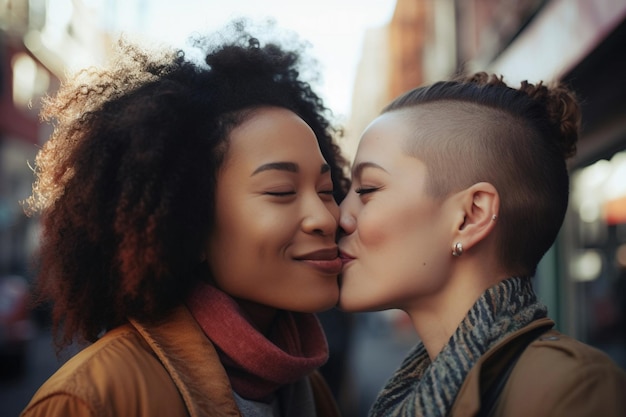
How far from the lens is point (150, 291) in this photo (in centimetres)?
201

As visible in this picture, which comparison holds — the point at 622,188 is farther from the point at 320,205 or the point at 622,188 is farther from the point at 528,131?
the point at 320,205

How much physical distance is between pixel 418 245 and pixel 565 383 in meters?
0.69

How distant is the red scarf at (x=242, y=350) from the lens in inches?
81.8

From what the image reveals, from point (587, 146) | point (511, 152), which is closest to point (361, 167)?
point (511, 152)

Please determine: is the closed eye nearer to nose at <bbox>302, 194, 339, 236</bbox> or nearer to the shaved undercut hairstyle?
nose at <bbox>302, 194, 339, 236</bbox>

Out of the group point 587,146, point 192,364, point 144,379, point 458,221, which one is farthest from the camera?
point 587,146

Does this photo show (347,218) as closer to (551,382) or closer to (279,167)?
(279,167)

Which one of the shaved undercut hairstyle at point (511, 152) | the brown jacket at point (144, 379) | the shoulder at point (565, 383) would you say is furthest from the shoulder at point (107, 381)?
the shaved undercut hairstyle at point (511, 152)

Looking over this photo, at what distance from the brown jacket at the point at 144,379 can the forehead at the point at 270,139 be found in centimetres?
61

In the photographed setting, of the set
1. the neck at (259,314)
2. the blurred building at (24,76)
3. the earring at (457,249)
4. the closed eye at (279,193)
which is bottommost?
the neck at (259,314)

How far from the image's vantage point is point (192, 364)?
1.96m

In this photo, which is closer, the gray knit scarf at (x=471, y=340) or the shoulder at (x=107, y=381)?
the shoulder at (x=107, y=381)

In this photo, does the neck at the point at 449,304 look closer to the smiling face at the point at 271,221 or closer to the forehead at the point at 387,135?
the smiling face at the point at 271,221

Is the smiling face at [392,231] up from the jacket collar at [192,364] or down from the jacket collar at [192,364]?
up
